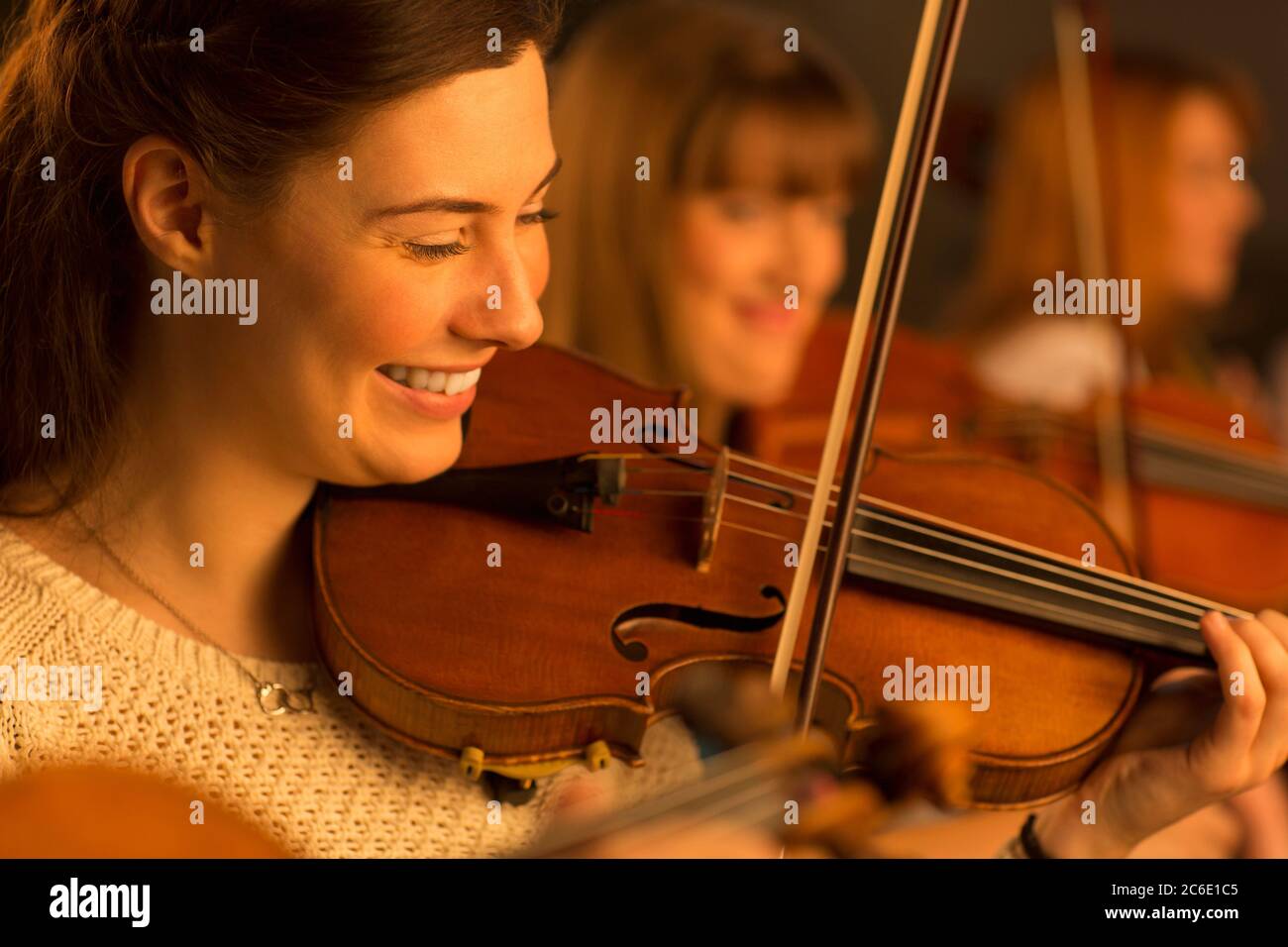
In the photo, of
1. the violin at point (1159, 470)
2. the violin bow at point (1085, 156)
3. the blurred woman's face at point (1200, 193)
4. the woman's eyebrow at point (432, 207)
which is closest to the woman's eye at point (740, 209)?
the violin at point (1159, 470)

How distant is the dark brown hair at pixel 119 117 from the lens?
78cm

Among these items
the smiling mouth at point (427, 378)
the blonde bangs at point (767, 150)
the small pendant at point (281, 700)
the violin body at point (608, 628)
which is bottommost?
the small pendant at point (281, 700)

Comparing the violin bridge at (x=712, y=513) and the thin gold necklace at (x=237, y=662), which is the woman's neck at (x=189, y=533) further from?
the violin bridge at (x=712, y=513)

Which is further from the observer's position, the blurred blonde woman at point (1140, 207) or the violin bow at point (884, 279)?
the blurred blonde woman at point (1140, 207)

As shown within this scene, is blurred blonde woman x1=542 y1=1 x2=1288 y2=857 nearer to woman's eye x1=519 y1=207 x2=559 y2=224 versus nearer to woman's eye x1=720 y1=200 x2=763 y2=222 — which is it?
woman's eye x1=720 y1=200 x2=763 y2=222

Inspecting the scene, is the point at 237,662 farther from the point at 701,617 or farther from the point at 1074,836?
the point at 1074,836

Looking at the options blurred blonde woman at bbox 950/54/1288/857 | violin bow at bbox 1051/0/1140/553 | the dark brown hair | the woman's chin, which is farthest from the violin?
the dark brown hair

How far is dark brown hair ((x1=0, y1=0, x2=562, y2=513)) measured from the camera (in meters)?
0.78

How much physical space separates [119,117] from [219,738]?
0.41 metres

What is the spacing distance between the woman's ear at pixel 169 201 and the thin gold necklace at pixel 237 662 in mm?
204

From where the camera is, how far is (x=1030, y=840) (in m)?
0.98

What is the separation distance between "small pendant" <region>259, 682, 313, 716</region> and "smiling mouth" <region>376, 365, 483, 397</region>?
0.23 metres

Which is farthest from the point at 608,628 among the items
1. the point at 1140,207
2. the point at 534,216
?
the point at 1140,207

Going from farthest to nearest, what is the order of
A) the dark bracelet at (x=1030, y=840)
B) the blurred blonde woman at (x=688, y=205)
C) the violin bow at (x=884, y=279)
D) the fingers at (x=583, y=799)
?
the blurred blonde woman at (x=688, y=205), the dark bracelet at (x=1030, y=840), the violin bow at (x=884, y=279), the fingers at (x=583, y=799)
